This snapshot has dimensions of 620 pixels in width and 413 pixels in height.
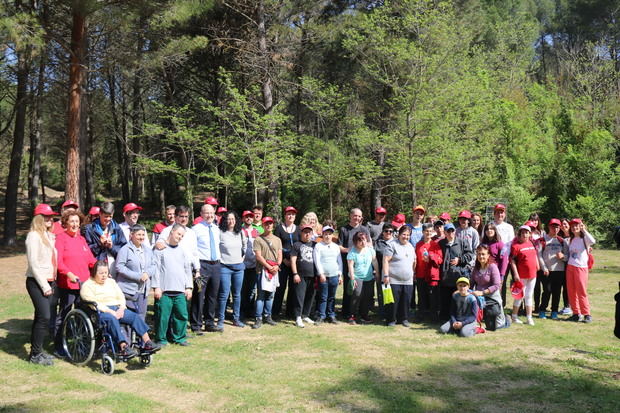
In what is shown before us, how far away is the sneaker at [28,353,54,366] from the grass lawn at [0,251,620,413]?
74 mm

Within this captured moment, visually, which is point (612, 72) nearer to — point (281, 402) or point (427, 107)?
point (427, 107)

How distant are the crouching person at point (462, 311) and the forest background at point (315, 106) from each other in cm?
943

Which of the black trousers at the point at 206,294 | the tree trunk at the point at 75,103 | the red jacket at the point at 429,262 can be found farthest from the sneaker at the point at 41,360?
the tree trunk at the point at 75,103

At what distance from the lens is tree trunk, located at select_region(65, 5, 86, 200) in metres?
12.4

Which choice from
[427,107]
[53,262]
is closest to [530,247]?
[53,262]

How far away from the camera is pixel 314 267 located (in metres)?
7.89

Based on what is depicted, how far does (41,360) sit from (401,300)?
5.00m

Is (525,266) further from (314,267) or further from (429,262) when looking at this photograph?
(314,267)

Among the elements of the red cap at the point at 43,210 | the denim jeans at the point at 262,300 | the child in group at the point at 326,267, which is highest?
the red cap at the point at 43,210

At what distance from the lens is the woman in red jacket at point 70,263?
596 centimetres

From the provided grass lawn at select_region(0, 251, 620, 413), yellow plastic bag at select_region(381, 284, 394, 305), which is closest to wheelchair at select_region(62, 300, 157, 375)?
grass lawn at select_region(0, 251, 620, 413)

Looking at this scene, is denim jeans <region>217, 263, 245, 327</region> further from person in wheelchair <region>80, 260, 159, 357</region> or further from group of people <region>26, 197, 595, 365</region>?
person in wheelchair <region>80, 260, 159, 357</region>

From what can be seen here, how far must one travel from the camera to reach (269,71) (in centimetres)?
1867

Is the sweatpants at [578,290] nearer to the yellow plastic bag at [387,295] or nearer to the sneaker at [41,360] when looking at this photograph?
the yellow plastic bag at [387,295]
